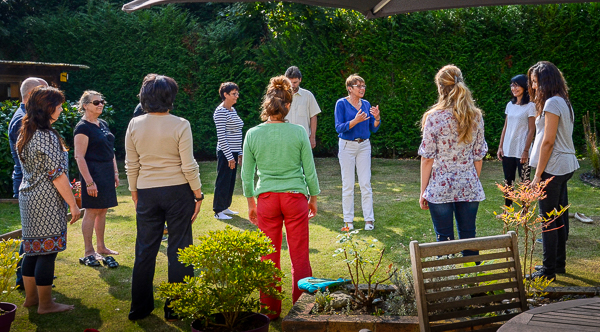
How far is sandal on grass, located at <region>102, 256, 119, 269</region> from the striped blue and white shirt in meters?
2.19

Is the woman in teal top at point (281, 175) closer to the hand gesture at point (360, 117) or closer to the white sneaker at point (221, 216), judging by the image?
the hand gesture at point (360, 117)

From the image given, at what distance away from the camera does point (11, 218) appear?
7.86m

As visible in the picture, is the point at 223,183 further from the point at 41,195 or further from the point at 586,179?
the point at 586,179

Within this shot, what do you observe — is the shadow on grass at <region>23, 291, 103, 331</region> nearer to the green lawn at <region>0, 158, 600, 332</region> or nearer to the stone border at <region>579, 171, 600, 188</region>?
the green lawn at <region>0, 158, 600, 332</region>

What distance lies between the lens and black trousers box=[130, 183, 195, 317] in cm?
405

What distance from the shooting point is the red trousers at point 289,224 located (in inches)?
157

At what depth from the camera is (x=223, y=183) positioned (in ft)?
24.7

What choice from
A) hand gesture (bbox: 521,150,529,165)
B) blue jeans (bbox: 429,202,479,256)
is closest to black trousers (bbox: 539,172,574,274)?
blue jeans (bbox: 429,202,479,256)

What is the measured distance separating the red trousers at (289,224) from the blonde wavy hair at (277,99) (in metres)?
0.61

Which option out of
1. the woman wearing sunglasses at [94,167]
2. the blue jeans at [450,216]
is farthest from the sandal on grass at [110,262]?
the blue jeans at [450,216]

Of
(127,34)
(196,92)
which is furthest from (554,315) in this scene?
(127,34)

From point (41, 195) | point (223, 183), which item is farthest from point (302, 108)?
point (41, 195)

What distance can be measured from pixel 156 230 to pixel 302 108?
3716mm

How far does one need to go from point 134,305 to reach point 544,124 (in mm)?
3749
